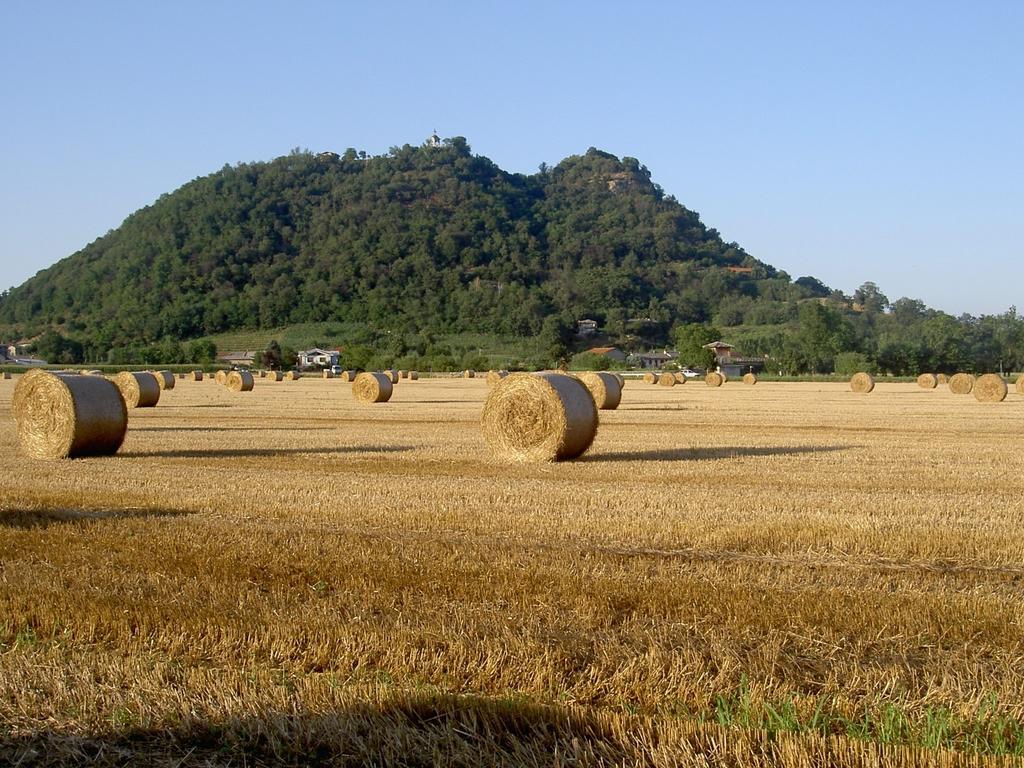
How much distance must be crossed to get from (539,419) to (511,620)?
11.9 m

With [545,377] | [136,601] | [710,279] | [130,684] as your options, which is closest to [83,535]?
[136,601]

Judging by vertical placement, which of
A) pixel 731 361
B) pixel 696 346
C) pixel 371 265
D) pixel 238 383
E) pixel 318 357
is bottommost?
pixel 238 383

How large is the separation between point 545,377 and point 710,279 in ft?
514

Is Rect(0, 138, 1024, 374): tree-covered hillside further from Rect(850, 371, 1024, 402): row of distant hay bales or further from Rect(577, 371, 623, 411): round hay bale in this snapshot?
Rect(577, 371, 623, 411): round hay bale

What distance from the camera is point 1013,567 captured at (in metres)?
8.79

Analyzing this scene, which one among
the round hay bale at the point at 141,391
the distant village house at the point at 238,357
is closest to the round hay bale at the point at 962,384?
the round hay bale at the point at 141,391

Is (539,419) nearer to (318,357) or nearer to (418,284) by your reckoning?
(318,357)

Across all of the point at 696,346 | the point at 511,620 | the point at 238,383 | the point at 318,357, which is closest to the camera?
the point at 511,620

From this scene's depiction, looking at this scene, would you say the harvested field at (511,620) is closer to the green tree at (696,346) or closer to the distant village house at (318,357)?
the green tree at (696,346)

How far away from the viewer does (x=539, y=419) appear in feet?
61.0

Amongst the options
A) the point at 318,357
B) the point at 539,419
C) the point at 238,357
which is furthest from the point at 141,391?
the point at 238,357

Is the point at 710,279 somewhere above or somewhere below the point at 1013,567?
above

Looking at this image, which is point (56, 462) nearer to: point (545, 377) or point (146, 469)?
point (146, 469)

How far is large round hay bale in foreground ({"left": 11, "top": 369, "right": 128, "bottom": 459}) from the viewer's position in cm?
1878
